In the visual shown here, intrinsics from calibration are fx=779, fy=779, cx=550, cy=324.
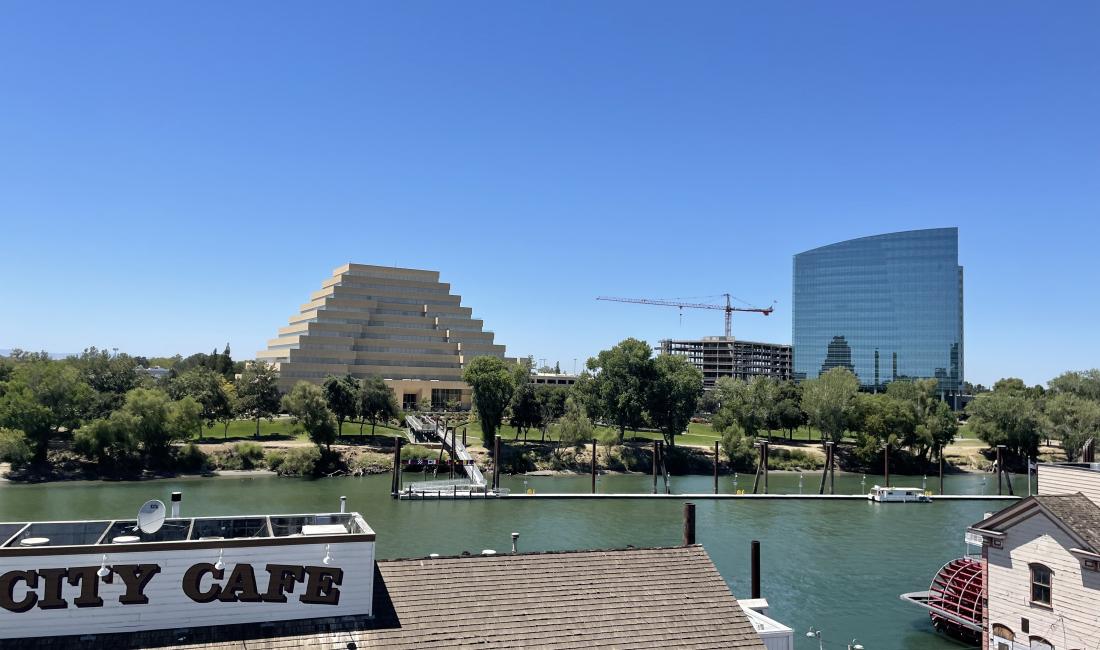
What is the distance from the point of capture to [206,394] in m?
96.4

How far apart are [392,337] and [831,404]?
79664mm

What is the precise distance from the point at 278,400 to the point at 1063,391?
389 feet

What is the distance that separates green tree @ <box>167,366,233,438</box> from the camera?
96.7 meters

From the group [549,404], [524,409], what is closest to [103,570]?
[524,409]

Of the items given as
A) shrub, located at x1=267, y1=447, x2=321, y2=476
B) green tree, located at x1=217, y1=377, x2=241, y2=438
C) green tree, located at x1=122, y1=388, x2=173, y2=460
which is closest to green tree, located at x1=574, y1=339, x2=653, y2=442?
shrub, located at x1=267, y1=447, x2=321, y2=476

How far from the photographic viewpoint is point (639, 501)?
69.4 m

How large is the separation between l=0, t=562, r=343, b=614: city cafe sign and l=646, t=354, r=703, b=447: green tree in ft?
298

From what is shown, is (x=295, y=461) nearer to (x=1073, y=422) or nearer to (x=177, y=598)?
(x=177, y=598)

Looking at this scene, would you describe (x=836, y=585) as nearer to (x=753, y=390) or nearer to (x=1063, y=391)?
(x=753, y=390)

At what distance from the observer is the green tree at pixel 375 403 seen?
10212 cm

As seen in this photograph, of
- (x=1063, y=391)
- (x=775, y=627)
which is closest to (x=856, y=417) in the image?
(x=1063, y=391)

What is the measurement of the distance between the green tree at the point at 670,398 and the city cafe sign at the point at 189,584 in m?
91.0

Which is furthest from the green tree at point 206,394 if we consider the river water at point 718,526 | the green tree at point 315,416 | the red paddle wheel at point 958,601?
the red paddle wheel at point 958,601

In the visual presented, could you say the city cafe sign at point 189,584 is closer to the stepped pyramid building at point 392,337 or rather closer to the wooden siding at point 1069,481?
the wooden siding at point 1069,481
